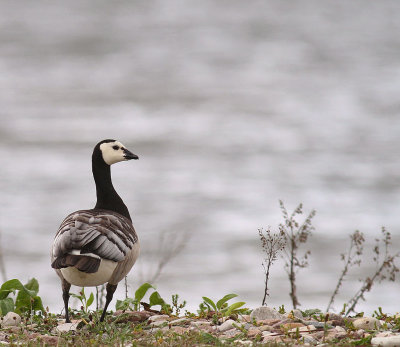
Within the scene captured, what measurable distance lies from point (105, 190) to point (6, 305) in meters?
2.06

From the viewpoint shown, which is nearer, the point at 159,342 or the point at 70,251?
the point at 159,342

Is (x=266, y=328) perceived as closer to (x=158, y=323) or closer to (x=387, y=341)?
(x=158, y=323)

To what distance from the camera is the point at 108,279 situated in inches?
332

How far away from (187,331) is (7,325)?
8.06ft

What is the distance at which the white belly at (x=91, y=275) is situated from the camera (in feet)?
26.8

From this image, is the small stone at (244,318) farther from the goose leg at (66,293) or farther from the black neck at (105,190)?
the black neck at (105,190)

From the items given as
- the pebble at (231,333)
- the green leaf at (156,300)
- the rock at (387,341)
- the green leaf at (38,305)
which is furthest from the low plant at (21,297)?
the rock at (387,341)

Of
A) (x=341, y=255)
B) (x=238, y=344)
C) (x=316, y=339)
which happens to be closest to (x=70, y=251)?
(x=238, y=344)

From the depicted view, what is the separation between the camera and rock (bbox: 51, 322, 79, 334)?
833 cm

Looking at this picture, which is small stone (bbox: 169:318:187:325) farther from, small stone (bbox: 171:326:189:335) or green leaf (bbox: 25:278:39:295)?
green leaf (bbox: 25:278:39:295)

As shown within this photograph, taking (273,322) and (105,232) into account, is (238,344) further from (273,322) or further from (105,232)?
(105,232)

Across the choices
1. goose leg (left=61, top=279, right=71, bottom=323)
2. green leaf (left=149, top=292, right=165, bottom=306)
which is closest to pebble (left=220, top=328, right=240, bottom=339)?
green leaf (left=149, top=292, right=165, bottom=306)

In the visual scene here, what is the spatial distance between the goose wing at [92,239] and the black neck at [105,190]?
105 cm

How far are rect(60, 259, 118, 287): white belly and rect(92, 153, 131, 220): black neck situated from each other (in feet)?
5.67
